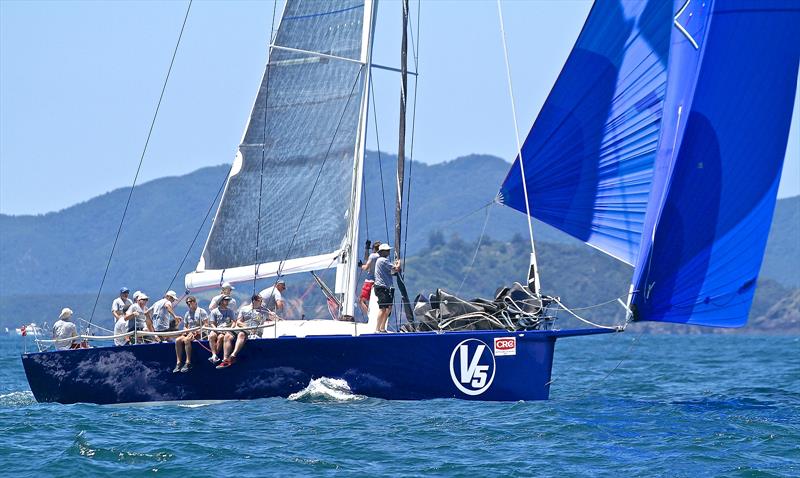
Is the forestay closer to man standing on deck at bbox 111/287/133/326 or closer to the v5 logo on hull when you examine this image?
man standing on deck at bbox 111/287/133/326

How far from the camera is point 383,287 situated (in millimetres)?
16984

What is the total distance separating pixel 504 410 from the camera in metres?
16.3

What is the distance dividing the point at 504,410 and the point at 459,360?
79 centimetres

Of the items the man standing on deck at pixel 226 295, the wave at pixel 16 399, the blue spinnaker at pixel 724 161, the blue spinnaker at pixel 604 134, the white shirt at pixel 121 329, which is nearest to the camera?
the blue spinnaker at pixel 724 161

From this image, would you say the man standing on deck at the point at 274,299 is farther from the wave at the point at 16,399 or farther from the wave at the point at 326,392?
the wave at the point at 16,399

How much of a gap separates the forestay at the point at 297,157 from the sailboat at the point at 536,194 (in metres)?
0.03

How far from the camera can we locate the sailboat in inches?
614

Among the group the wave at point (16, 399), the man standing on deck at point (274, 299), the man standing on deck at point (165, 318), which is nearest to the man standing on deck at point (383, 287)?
the man standing on deck at point (274, 299)

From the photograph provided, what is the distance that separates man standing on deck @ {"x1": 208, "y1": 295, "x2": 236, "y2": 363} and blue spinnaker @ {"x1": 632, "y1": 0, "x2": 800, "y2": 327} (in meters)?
5.08

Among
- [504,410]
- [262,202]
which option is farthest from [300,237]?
[504,410]

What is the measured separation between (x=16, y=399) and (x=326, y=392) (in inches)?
232

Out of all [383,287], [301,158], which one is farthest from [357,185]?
[383,287]

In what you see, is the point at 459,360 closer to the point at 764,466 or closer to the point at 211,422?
the point at 211,422

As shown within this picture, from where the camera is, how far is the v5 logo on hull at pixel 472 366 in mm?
16344
